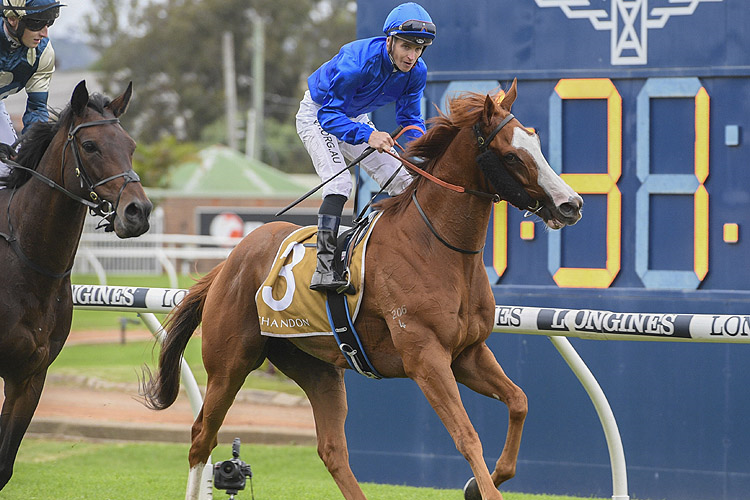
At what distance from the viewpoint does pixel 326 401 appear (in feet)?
14.5

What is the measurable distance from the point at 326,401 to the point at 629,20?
2.44 m

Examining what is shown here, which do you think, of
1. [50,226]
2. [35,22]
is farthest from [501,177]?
[35,22]

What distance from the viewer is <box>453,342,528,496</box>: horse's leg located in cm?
380

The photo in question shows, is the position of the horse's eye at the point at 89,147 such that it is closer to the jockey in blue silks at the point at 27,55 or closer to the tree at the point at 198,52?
the jockey in blue silks at the point at 27,55

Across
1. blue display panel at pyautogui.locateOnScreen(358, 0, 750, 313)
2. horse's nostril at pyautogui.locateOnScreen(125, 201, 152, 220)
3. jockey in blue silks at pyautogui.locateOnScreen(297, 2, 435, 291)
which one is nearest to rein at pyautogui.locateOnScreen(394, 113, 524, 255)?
jockey in blue silks at pyautogui.locateOnScreen(297, 2, 435, 291)

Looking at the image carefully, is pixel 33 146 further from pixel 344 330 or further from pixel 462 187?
pixel 462 187

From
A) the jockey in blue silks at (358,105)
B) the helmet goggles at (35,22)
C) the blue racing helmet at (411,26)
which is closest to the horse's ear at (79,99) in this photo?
the helmet goggles at (35,22)

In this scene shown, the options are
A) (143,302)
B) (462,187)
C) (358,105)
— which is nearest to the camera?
(462,187)

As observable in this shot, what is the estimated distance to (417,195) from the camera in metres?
3.99

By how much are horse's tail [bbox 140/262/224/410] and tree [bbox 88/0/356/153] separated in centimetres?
3316

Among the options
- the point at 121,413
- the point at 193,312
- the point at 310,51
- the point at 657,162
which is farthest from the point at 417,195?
the point at 310,51

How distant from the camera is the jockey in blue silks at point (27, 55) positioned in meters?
4.50

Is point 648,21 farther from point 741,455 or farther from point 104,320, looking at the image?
point 104,320

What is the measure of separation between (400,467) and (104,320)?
1046 centimetres
